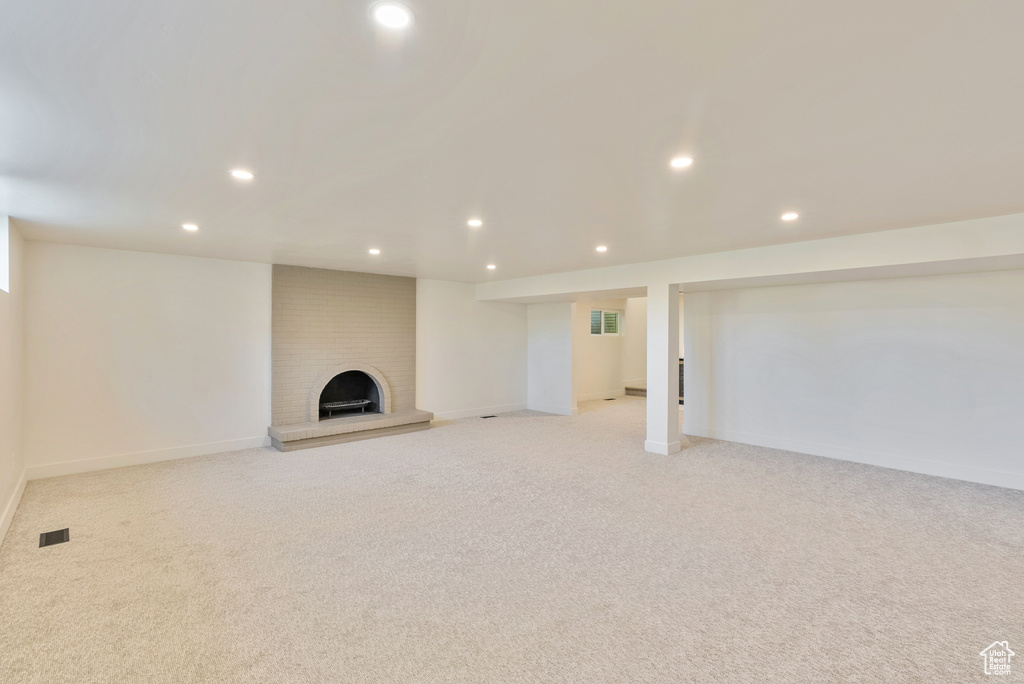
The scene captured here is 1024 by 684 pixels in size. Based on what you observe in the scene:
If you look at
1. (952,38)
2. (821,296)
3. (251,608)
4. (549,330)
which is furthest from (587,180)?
(549,330)

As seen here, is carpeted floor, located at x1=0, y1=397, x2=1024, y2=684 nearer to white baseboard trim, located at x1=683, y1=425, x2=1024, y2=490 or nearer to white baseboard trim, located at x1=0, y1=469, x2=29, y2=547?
white baseboard trim, located at x1=0, y1=469, x2=29, y2=547

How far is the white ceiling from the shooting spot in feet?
4.53

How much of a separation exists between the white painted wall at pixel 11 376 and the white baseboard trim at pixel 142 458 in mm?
248

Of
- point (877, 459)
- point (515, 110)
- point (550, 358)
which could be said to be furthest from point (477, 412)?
point (515, 110)

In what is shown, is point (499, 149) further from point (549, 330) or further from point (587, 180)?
point (549, 330)

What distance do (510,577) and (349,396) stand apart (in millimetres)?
4940

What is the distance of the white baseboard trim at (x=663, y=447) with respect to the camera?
5462 mm

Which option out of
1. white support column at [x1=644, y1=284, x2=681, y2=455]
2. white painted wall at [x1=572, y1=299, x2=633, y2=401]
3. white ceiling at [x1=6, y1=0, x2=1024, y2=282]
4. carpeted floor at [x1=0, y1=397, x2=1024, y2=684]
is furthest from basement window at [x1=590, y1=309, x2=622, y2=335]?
white ceiling at [x1=6, y1=0, x2=1024, y2=282]

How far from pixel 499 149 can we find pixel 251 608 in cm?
260

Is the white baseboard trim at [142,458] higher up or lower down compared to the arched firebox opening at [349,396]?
lower down

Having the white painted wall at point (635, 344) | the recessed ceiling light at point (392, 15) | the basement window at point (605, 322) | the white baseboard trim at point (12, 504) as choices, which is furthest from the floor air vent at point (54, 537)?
the white painted wall at point (635, 344)

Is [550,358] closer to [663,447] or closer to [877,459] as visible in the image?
[663,447]

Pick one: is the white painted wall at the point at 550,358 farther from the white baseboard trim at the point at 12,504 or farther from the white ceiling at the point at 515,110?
the white baseboard trim at the point at 12,504

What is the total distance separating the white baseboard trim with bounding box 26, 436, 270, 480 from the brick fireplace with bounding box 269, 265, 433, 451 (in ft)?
1.23
